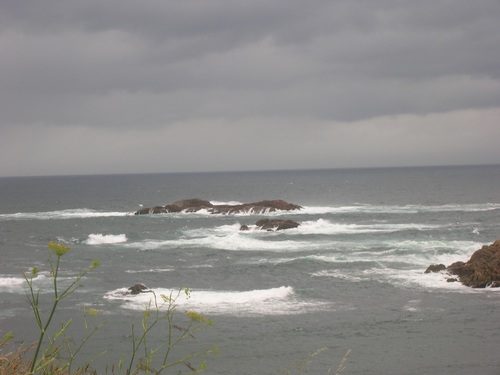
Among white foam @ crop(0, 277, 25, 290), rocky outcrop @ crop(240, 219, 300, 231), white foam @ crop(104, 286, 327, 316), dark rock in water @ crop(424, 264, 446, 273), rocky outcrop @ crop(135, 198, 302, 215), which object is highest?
rocky outcrop @ crop(135, 198, 302, 215)

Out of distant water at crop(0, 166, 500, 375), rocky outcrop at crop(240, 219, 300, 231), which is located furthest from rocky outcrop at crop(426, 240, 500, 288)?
rocky outcrop at crop(240, 219, 300, 231)

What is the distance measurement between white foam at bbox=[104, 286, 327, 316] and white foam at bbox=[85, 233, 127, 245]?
21.2m

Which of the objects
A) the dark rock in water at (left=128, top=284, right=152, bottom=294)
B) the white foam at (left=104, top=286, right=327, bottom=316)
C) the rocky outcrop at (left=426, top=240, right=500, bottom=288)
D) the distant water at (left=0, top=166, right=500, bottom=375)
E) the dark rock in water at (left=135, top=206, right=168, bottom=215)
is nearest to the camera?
the distant water at (left=0, top=166, right=500, bottom=375)

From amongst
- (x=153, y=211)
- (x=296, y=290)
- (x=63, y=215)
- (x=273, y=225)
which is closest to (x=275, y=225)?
(x=273, y=225)

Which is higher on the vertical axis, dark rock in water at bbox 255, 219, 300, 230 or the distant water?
dark rock in water at bbox 255, 219, 300, 230

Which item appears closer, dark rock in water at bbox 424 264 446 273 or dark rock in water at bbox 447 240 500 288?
dark rock in water at bbox 447 240 500 288

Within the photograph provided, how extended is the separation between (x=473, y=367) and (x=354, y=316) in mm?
6740

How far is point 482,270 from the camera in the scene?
98.4 ft

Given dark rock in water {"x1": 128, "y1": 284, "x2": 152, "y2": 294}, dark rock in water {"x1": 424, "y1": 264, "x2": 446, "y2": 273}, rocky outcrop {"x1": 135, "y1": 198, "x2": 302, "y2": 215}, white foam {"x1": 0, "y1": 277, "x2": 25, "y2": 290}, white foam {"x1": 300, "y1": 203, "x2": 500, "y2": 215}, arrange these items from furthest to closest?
white foam {"x1": 300, "y1": 203, "x2": 500, "y2": 215}, rocky outcrop {"x1": 135, "y1": 198, "x2": 302, "y2": 215}, dark rock in water {"x1": 424, "y1": 264, "x2": 446, "y2": 273}, white foam {"x1": 0, "y1": 277, "x2": 25, "y2": 290}, dark rock in water {"x1": 128, "y1": 284, "x2": 152, "y2": 294}

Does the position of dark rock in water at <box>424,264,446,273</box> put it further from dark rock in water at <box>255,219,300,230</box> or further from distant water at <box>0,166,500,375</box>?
dark rock in water at <box>255,219,300,230</box>

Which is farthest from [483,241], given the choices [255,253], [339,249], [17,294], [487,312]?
[17,294]

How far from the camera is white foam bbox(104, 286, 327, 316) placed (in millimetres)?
26084

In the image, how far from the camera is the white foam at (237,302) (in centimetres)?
2608

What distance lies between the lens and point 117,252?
44.6 m
